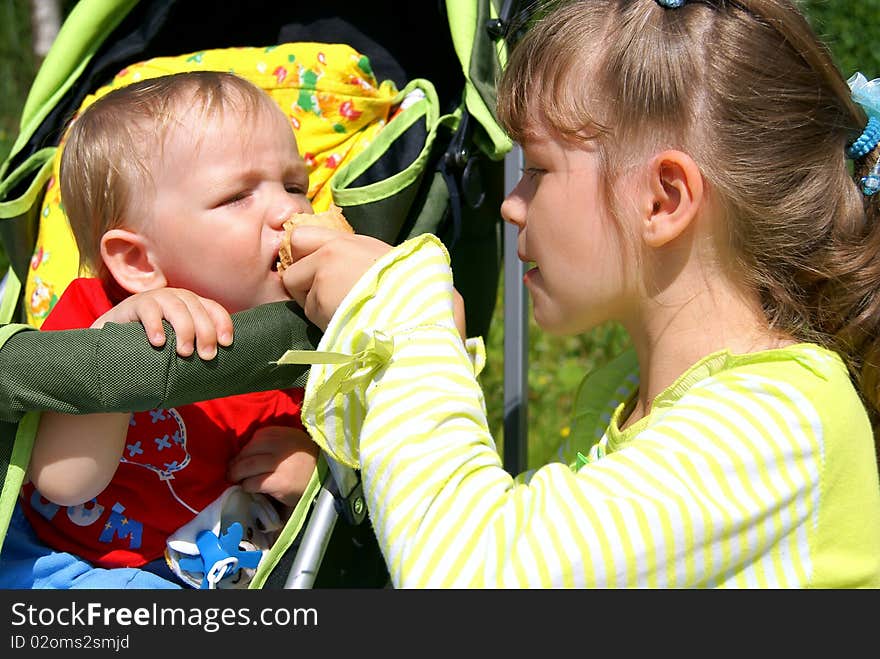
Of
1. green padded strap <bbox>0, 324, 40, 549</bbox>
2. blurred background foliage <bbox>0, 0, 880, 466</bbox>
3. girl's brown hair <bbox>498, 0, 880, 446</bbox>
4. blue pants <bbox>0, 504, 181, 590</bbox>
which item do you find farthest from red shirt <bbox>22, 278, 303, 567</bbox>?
blurred background foliage <bbox>0, 0, 880, 466</bbox>

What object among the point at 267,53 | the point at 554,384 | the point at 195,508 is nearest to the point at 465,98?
the point at 267,53

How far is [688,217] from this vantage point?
1.59 meters

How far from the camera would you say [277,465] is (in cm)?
189

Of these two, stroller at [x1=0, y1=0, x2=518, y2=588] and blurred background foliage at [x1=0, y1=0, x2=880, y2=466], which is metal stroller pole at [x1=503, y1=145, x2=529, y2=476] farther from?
blurred background foliage at [x1=0, y1=0, x2=880, y2=466]

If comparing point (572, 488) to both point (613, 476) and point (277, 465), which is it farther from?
point (277, 465)

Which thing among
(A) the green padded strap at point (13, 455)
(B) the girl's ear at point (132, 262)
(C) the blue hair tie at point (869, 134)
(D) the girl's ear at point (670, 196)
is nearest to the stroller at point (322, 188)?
(A) the green padded strap at point (13, 455)

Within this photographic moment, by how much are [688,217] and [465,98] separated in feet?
2.28

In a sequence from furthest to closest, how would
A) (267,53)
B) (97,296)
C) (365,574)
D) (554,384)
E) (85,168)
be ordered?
(554,384) < (267,53) < (365,574) < (85,168) < (97,296)

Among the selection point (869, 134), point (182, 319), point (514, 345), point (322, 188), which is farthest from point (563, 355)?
point (182, 319)

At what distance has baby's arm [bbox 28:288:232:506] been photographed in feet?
5.19

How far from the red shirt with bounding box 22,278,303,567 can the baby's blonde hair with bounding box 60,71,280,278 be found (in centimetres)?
15

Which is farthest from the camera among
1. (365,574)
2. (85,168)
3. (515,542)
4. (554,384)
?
(554,384)

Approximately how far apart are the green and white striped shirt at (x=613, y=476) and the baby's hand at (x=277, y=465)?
31 cm
